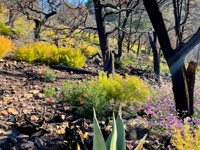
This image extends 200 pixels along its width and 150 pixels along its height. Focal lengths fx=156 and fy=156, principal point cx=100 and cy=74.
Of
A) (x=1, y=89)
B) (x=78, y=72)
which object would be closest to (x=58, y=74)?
(x=78, y=72)

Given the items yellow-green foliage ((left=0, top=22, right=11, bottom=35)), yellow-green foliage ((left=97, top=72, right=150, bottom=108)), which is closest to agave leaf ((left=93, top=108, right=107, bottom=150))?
yellow-green foliage ((left=97, top=72, right=150, bottom=108))

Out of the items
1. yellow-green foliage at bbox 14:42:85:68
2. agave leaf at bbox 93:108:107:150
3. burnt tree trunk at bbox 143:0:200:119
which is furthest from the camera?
yellow-green foliage at bbox 14:42:85:68

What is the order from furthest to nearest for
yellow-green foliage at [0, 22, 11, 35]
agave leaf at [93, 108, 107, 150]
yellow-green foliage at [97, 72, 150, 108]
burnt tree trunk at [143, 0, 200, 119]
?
1. yellow-green foliage at [0, 22, 11, 35]
2. yellow-green foliage at [97, 72, 150, 108]
3. burnt tree trunk at [143, 0, 200, 119]
4. agave leaf at [93, 108, 107, 150]

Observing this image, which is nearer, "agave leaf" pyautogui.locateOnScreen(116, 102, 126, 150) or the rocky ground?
"agave leaf" pyautogui.locateOnScreen(116, 102, 126, 150)

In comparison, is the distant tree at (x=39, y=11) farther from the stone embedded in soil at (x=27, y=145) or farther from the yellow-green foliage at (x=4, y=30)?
the stone embedded in soil at (x=27, y=145)

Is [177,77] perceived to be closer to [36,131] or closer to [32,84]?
[36,131]

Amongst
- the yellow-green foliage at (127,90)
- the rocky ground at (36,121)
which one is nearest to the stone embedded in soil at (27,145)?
the rocky ground at (36,121)

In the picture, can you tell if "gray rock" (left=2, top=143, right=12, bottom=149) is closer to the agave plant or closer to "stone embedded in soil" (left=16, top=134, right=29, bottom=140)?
"stone embedded in soil" (left=16, top=134, right=29, bottom=140)

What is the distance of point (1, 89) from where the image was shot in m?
4.09

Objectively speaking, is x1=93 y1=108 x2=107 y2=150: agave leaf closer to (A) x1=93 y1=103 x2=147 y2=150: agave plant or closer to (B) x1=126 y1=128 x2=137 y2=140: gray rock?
(A) x1=93 y1=103 x2=147 y2=150: agave plant

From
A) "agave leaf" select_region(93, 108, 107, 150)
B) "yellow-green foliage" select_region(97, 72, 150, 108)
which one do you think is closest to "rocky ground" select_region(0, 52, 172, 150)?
"yellow-green foliage" select_region(97, 72, 150, 108)

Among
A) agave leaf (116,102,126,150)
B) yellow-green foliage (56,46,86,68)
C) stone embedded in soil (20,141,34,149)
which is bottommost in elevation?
stone embedded in soil (20,141,34,149)

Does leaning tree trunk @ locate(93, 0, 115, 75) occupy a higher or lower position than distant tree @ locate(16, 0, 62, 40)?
lower

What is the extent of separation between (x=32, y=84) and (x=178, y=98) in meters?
3.98
